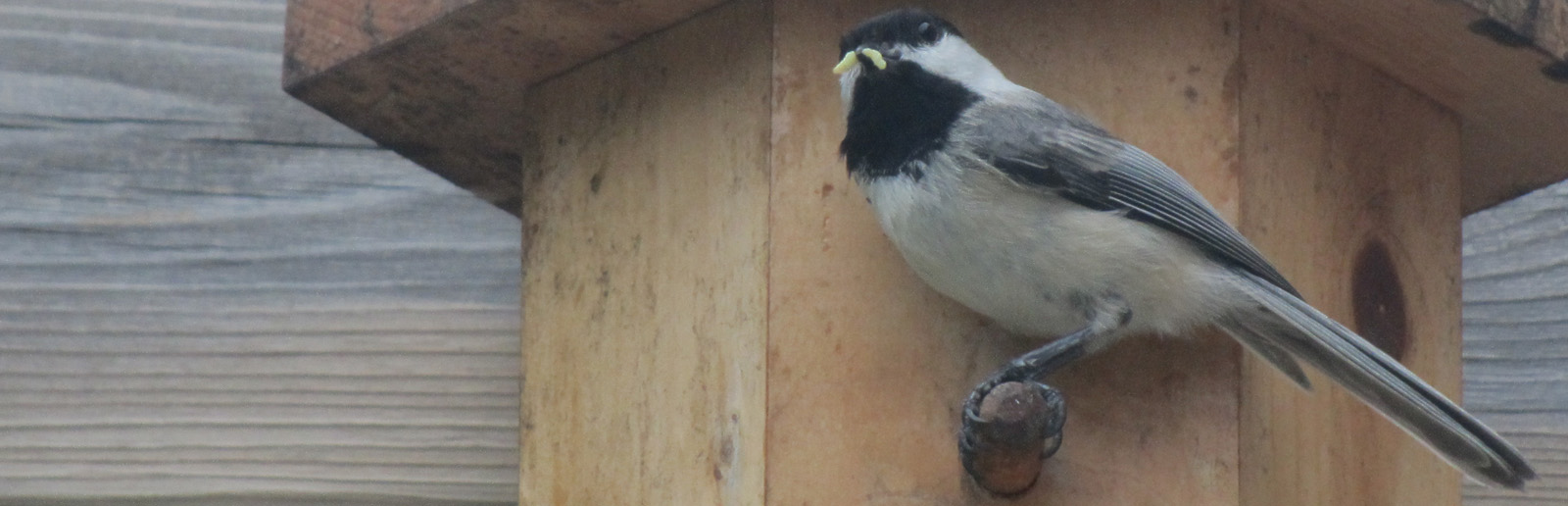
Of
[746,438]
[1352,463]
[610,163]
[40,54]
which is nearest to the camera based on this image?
[746,438]

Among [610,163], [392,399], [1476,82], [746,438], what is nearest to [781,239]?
[746,438]

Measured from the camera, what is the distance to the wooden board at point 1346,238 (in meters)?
2.11

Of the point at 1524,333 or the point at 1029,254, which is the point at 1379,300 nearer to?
the point at 1524,333

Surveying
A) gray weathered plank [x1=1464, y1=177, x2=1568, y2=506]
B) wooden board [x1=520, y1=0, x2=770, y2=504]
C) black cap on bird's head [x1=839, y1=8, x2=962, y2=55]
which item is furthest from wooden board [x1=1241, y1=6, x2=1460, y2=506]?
wooden board [x1=520, y1=0, x2=770, y2=504]

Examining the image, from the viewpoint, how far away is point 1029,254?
202 centimetres

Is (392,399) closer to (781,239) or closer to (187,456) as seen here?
(187,456)

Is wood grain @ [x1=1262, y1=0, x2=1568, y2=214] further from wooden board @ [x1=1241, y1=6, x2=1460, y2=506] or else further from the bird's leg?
the bird's leg

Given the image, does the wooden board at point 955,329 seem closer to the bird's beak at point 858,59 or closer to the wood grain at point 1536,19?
the bird's beak at point 858,59

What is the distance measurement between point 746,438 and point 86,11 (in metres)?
1.27

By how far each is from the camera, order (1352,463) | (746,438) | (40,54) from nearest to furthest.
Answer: (746,438)
(1352,463)
(40,54)

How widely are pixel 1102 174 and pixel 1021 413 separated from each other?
15.4 inches

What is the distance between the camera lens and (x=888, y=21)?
2129 mm

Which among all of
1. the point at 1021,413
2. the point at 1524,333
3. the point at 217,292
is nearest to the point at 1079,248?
the point at 1021,413

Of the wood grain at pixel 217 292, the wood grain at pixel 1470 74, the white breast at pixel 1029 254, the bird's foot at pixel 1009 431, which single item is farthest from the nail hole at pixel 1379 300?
the wood grain at pixel 217 292
